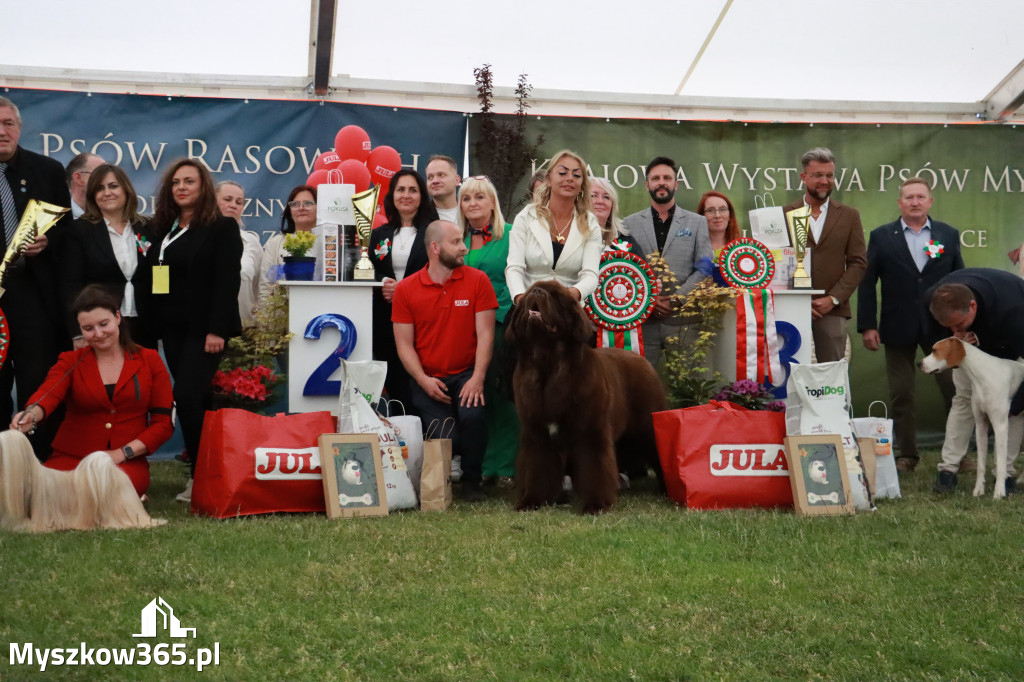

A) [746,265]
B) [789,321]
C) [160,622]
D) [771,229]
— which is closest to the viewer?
[160,622]

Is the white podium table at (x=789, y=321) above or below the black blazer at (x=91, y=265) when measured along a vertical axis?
below

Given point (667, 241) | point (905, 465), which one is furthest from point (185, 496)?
point (905, 465)

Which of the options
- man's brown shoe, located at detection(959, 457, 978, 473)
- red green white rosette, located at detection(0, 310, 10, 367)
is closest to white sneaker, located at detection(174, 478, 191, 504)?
red green white rosette, located at detection(0, 310, 10, 367)

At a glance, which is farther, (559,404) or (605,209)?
(605,209)

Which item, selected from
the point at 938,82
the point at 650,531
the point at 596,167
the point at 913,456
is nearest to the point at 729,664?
the point at 650,531

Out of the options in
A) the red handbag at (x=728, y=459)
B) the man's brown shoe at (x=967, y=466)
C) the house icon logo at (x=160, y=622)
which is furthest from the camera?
the man's brown shoe at (x=967, y=466)

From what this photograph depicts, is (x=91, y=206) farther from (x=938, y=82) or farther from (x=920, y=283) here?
(x=938, y=82)

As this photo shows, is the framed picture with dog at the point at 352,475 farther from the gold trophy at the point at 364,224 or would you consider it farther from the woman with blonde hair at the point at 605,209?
the woman with blonde hair at the point at 605,209

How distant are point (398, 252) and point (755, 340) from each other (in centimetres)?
216

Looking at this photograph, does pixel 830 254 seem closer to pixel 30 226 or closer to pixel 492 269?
pixel 492 269

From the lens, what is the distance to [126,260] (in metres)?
5.43

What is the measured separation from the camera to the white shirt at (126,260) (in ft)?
17.8

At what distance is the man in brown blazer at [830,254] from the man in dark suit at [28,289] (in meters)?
4.56

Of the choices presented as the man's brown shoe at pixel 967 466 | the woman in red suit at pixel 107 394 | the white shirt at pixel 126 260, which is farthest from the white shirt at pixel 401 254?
the man's brown shoe at pixel 967 466
